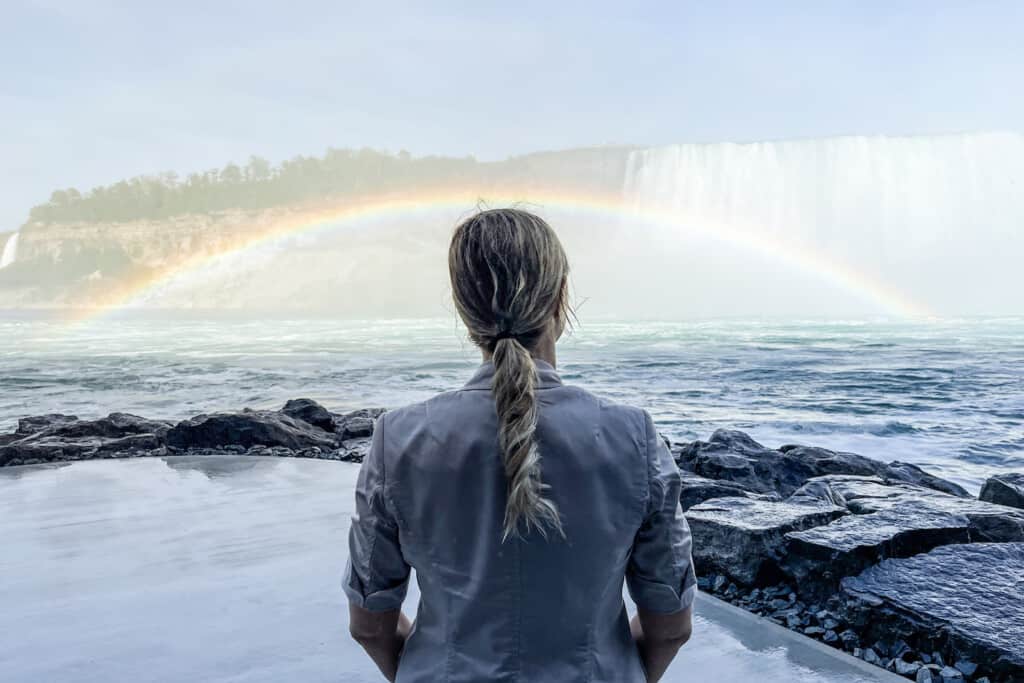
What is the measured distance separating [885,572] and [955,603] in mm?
332

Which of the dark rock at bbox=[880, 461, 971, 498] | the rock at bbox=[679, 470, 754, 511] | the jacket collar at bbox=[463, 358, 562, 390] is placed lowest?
the dark rock at bbox=[880, 461, 971, 498]

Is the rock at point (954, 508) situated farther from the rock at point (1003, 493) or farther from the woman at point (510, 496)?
the woman at point (510, 496)

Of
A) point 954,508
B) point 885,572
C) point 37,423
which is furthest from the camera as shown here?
point 37,423

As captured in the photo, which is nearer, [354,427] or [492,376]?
[492,376]

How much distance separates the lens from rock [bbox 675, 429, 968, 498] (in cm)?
686

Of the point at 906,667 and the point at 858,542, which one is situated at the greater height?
the point at 858,542

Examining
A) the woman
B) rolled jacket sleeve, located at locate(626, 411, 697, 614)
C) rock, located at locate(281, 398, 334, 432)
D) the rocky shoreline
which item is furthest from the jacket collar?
rock, located at locate(281, 398, 334, 432)

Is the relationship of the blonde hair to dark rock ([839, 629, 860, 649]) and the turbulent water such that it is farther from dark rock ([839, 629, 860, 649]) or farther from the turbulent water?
the turbulent water

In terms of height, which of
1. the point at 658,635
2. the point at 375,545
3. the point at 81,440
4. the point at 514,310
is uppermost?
the point at 514,310

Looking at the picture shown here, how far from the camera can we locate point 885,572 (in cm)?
354

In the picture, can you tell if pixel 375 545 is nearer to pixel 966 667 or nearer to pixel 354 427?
pixel 966 667

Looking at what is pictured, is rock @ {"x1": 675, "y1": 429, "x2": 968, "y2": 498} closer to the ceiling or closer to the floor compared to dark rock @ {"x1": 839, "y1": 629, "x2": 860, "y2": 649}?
closer to the floor

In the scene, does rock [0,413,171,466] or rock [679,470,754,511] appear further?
rock [0,413,171,466]

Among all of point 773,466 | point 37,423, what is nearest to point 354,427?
point 37,423
